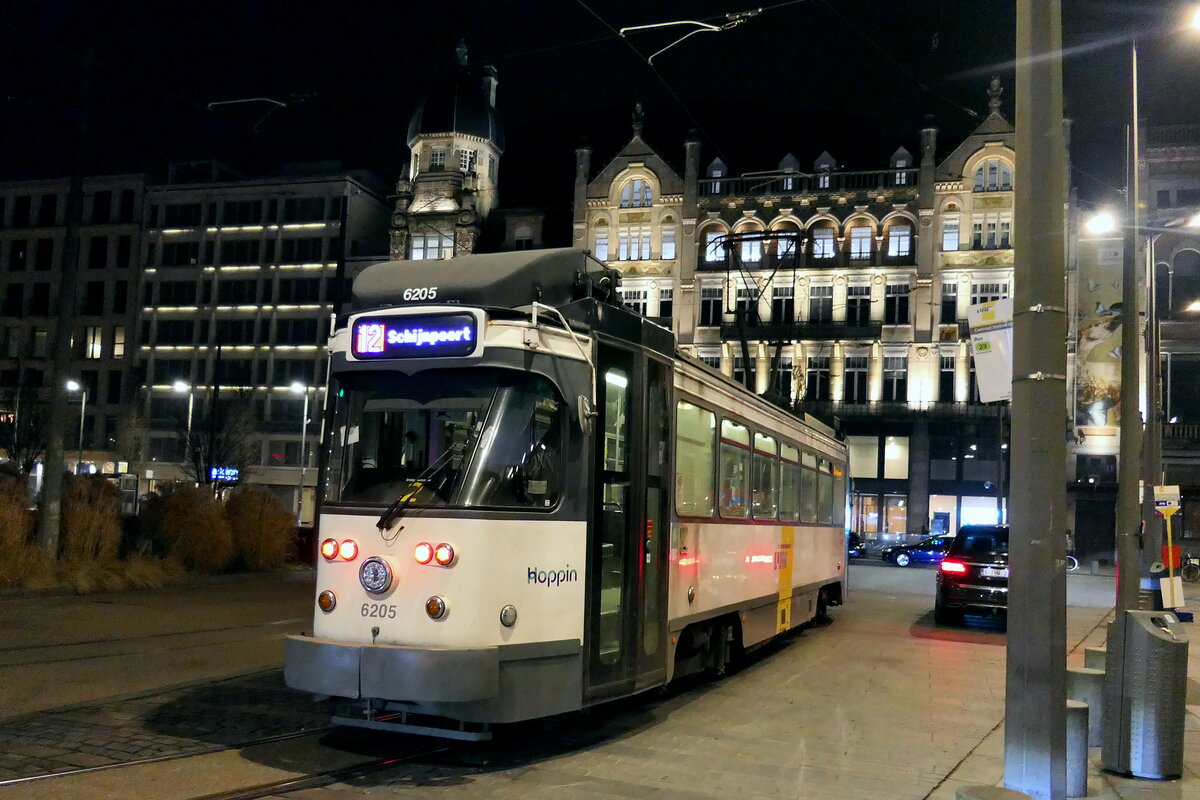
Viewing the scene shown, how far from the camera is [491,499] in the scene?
756 centimetres

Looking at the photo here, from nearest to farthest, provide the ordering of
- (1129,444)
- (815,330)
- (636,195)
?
(1129,444) < (815,330) < (636,195)

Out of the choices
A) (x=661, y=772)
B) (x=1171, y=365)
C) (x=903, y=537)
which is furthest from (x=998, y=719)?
(x=903, y=537)

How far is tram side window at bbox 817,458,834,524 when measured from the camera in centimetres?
1684

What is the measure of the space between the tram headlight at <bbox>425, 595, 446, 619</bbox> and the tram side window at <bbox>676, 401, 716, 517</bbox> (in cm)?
294

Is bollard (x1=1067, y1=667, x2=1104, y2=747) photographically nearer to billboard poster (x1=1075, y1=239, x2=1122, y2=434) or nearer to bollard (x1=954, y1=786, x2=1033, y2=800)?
bollard (x1=954, y1=786, x2=1033, y2=800)

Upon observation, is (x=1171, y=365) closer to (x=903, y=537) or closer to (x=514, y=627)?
(x=903, y=537)

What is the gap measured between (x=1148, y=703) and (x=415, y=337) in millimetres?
5886

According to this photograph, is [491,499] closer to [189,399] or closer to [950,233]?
[950,233]

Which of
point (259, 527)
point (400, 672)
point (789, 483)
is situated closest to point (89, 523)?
point (259, 527)

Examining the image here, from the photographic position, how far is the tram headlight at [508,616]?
7484mm

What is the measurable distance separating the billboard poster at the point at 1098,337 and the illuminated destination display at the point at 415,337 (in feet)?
171

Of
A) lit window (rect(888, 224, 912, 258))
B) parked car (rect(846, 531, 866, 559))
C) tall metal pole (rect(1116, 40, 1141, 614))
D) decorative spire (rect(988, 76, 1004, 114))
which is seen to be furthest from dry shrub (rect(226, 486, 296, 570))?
decorative spire (rect(988, 76, 1004, 114))

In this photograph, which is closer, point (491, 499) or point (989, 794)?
point (989, 794)

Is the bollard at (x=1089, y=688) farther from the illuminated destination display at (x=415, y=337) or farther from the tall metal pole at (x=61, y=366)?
the tall metal pole at (x=61, y=366)
